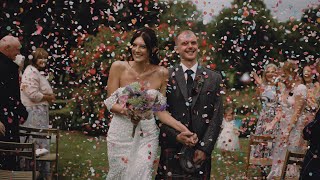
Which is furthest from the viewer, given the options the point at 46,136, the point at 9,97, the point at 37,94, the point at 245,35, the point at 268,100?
the point at 245,35

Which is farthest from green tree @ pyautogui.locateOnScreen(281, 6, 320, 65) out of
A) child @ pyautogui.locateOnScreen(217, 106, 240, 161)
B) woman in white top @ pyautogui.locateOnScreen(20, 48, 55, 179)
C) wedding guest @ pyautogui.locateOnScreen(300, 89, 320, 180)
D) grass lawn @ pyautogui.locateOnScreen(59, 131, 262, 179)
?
wedding guest @ pyautogui.locateOnScreen(300, 89, 320, 180)

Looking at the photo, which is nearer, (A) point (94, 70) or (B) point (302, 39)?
(A) point (94, 70)

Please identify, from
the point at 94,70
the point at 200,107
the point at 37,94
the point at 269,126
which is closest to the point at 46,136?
the point at 37,94

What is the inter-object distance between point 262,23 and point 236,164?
4.54 m

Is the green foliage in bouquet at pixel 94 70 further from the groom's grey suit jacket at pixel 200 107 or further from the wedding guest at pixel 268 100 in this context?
the groom's grey suit jacket at pixel 200 107

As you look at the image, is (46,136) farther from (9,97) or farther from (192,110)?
(192,110)

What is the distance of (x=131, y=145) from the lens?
498cm

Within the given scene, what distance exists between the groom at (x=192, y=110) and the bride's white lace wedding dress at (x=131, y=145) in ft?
0.39

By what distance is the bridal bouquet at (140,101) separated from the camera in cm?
471

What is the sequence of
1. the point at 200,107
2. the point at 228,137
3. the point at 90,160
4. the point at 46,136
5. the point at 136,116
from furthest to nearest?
the point at 228,137, the point at 90,160, the point at 46,136, the point at 136,116, the point at 200,107

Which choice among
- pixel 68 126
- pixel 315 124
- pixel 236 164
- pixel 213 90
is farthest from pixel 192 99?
pixel 68 126

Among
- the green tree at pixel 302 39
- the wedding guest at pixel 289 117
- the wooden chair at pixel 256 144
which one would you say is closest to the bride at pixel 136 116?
the wooden chair at pixel 256 144

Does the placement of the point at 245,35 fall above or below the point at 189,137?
above

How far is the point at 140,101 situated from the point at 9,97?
5.31ft
